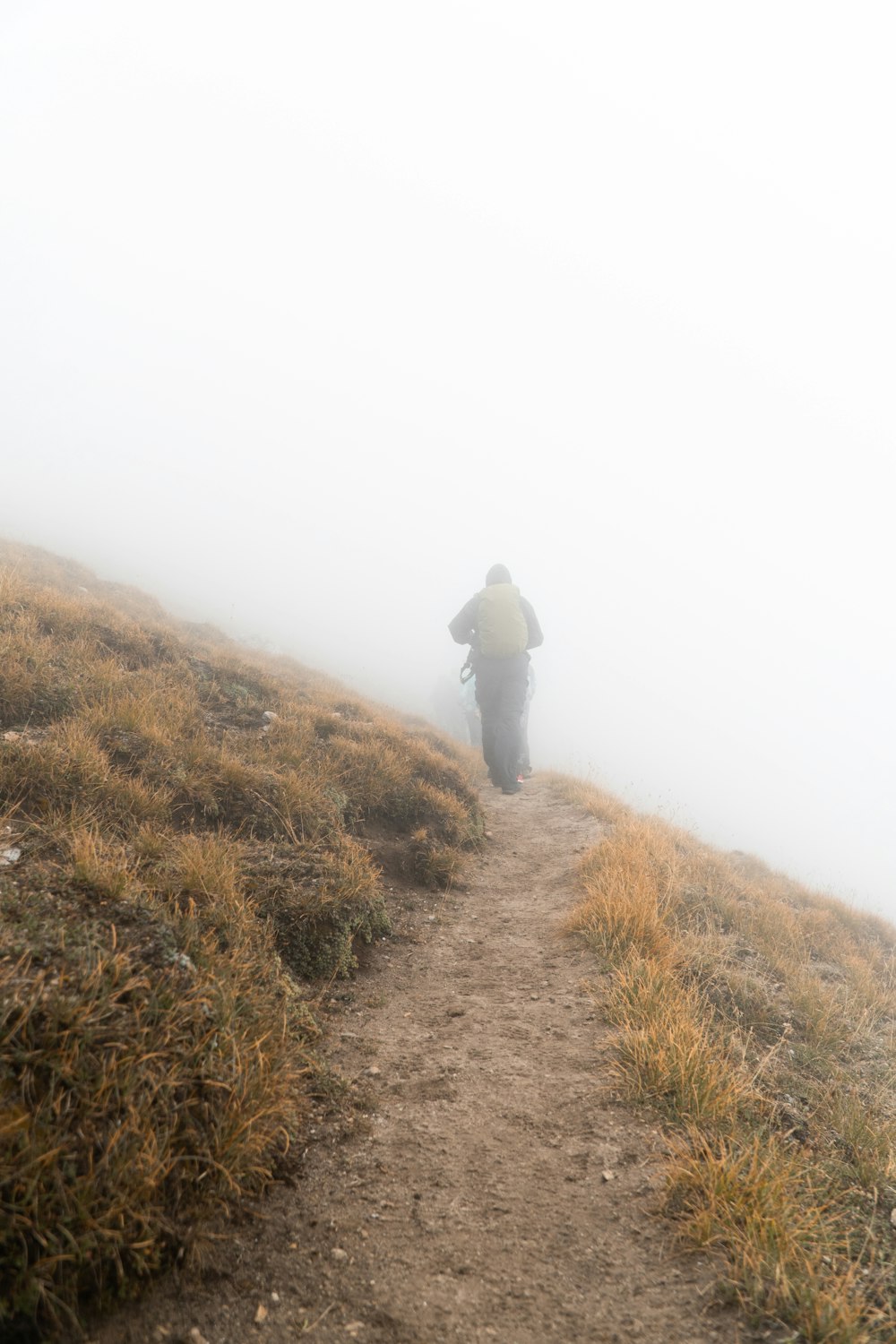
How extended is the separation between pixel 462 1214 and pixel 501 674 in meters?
9.85

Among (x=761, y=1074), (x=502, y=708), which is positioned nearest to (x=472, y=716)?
(x=502, y=708)

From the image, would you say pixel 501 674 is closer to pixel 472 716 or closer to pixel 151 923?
pixel 472 716

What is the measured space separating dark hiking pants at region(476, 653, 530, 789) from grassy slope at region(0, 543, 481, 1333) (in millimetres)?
3873

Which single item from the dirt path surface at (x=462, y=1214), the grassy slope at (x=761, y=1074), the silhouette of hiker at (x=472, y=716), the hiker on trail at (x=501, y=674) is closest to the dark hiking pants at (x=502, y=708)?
the hiker on trail at (x=501, y=674)

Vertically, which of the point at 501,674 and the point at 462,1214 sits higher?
the point at 501,674

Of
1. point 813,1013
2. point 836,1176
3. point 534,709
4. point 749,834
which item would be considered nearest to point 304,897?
point 836,1176

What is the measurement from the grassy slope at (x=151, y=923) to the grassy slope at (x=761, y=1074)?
187 cm

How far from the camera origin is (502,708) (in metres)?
12.4

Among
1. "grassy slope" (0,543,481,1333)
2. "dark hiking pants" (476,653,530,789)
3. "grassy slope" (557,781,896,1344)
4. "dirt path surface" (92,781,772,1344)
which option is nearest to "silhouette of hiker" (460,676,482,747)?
"dark hiking pants" (476,653,530,789)

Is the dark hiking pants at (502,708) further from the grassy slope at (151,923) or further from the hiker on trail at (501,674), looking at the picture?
Answer: the grassy slope at (151,923)

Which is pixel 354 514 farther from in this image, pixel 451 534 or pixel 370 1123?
pixel 370 1123

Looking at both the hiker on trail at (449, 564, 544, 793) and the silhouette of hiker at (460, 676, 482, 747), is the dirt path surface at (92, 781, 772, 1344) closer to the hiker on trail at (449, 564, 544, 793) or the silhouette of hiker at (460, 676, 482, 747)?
the hiker on trail at (449, 564, 544, 793)

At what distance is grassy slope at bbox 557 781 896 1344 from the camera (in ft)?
7.84

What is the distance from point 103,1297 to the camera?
1980 mm
